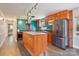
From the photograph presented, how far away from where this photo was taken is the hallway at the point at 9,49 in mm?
3432

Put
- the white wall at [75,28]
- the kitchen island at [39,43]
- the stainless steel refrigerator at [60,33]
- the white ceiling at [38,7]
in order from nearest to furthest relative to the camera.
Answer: the white ceiling at [38,7] → the kitchen island at [39,43] → the stainless steel refrigerator at [60,33] → the white wall at [75,28]

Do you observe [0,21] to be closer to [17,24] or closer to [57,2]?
[17,24]

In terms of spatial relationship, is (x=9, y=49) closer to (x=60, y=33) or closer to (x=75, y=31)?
(x=60, y=33)

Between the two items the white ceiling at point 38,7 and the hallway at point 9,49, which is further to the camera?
the hallway at point 9,49

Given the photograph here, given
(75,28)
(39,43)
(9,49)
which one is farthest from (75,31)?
(9,49)

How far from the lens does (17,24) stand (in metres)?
3.54

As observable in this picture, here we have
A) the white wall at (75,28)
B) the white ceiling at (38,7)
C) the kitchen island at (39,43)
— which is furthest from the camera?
the white wall at (75,28)

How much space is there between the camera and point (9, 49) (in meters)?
3.91

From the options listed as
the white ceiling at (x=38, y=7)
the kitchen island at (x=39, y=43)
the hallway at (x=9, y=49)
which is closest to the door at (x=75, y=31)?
the white ceiling at (x=38, y=7)

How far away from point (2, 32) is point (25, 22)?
1504 mm

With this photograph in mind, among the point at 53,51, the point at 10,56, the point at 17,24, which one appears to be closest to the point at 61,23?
the point at 53,51

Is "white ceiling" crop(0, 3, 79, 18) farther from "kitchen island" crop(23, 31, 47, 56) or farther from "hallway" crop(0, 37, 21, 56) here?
"hallway" crop(0, 37, 21, 56)

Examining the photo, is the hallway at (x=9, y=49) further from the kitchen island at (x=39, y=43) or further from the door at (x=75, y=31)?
the door at (x=75, y=31)

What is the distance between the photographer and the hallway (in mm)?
3432
